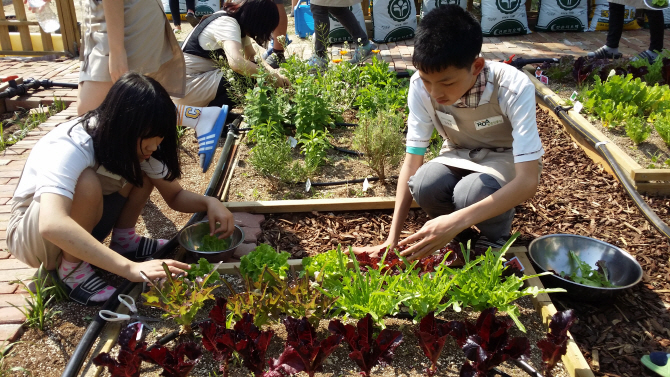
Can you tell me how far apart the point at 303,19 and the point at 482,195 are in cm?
589

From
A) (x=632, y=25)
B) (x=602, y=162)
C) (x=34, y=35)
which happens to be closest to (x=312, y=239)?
(x=602, y=162)

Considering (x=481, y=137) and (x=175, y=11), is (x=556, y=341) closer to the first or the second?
(x=481, y=137)

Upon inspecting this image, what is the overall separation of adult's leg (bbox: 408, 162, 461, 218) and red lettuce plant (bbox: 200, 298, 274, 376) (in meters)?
1.12

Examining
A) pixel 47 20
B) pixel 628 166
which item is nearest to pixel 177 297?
pixel 628 166

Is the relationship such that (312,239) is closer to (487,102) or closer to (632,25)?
(487,102)

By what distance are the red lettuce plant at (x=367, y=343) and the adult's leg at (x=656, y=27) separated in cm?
494

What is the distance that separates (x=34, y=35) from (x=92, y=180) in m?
5.96

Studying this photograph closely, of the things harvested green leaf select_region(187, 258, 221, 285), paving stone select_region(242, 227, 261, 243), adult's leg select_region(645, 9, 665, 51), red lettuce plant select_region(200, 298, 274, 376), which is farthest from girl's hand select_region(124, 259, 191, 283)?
adult's leg select_region(645, 9, 665, 51)

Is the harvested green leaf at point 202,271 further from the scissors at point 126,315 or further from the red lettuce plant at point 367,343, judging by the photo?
the red lettuce plant at point 367,343

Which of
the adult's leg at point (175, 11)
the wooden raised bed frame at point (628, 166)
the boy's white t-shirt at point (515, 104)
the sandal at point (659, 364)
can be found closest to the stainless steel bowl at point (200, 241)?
the boy's white t-shirt at point (515, 104)

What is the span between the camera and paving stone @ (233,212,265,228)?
9.75 feet

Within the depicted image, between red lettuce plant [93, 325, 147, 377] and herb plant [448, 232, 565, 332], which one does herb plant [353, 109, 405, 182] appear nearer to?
herb plant [448, 232, 565, 332]

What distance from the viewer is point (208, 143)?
375cm

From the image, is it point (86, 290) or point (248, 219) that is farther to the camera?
point (248, 219)
